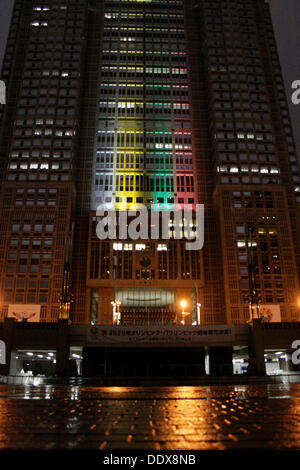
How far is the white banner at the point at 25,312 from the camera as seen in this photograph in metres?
79.2

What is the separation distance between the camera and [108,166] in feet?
337

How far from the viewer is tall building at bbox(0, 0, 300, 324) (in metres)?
87.1

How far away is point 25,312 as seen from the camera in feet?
261

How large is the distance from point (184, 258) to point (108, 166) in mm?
32839

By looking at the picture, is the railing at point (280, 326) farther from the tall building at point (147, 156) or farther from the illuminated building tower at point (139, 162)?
the illuminated building tower at point (139, 162)

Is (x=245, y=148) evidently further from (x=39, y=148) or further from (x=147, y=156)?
(x=39, y=148)

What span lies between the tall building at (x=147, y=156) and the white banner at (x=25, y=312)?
1.46m

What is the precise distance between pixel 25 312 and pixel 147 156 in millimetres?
51304

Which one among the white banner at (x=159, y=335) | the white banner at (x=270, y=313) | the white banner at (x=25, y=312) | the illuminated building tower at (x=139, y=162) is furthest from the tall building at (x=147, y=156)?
the white banner at (x=159, y=335)

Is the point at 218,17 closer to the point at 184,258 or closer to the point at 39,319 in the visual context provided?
the point at 184,258

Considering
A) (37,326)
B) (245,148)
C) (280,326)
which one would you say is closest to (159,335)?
(37,326)

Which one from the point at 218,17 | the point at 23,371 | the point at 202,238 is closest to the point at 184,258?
the point at 202,238

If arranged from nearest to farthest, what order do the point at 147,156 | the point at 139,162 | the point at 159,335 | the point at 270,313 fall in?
the point at 159,335, the point at 270,313, the point at 139,162, the point at 147,156

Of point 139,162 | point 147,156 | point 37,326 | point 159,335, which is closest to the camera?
point 159,335
